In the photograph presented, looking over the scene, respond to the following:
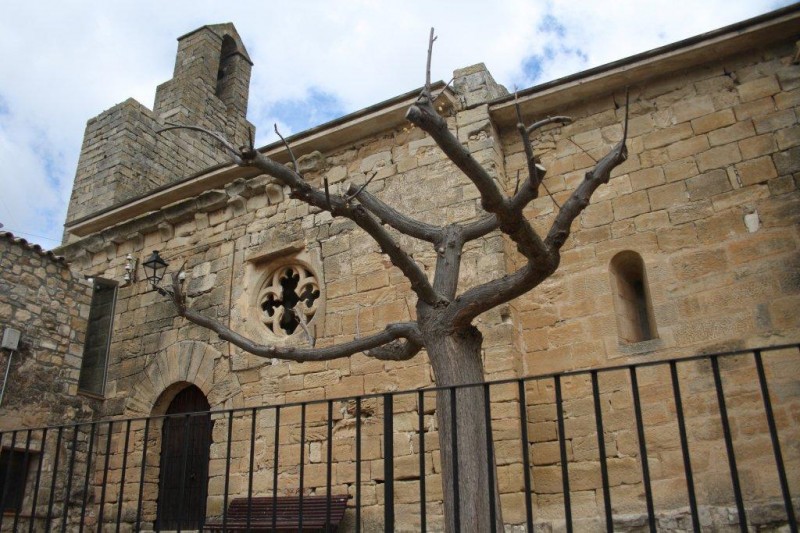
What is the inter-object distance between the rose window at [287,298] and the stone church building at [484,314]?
1.0 inches

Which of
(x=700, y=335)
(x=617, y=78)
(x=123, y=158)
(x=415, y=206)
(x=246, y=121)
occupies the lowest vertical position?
(x=700, y=335)

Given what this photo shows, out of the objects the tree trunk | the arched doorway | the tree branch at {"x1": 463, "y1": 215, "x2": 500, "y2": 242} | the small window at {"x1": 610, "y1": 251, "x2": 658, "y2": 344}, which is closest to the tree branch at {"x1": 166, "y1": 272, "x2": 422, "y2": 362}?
the tree trunk

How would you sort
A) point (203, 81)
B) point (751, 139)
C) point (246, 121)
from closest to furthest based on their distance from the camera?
1. point (751, 139)
2. point (203, 81)
3. point (246, 121)

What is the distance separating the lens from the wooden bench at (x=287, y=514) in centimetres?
603

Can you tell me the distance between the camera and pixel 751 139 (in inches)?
237

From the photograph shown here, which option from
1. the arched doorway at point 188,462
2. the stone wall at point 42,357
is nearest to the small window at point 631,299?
the arched doorway at point 188,462

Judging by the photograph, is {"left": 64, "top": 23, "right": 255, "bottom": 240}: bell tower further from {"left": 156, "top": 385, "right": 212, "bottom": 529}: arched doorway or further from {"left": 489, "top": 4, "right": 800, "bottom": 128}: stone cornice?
{"left": 489, "top": 4, "right": 800, "bottom": 128}: stone cornice

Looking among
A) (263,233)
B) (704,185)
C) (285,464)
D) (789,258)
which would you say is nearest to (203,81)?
(263,233)

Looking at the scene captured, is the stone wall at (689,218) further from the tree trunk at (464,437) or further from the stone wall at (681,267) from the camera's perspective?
the tree trunk at (464,437)

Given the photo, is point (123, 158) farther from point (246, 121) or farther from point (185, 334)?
point (185, 334)

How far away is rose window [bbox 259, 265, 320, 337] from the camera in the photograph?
7535 mm

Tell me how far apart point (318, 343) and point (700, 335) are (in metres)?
3.59

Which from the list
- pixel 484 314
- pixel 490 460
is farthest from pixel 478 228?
pixel 484 314

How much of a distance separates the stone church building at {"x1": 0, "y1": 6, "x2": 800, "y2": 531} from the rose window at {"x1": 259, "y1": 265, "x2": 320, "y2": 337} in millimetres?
27
